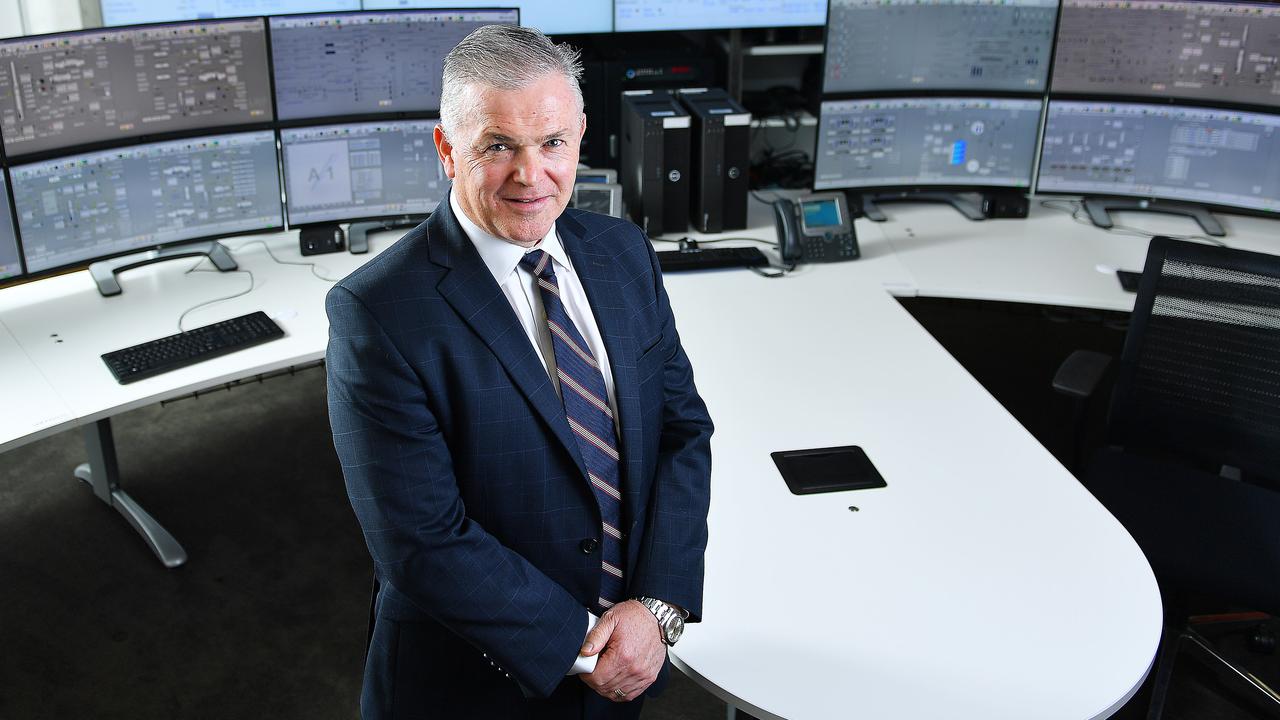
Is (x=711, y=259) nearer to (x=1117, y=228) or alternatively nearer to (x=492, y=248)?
(x=1117, y=228)

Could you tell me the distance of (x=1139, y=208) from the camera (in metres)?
3.54

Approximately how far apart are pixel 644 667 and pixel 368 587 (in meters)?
1.67

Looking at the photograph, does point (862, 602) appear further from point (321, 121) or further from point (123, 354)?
point (321, 121)

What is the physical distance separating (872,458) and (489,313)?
104cm

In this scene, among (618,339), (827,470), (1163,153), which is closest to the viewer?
(618,339)

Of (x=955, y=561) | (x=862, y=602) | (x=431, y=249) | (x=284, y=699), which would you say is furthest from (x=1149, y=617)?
(x=284, y=699)

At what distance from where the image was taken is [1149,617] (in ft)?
5.75

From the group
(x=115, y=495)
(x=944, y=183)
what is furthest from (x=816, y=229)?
(x=115, y=495)

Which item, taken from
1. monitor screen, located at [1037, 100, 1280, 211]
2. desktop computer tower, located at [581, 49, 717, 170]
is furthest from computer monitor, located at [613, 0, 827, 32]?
monitor screen, located at [1037, 100, 1280, 211]

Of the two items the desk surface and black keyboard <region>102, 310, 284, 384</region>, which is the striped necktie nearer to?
the desk surface

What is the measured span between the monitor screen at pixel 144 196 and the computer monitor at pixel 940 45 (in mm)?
1624

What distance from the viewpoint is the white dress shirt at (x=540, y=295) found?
1.41 metres

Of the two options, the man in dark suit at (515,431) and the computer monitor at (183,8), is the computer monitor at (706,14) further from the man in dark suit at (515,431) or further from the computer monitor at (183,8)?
the man in dark suit at (515,431)

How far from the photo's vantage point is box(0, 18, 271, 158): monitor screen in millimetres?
2650
